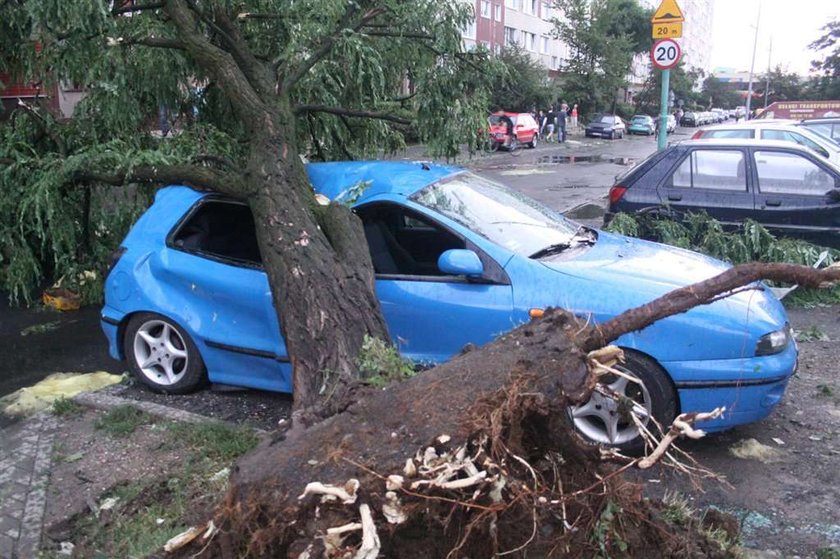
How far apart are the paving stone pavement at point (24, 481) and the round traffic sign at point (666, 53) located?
30.1ft

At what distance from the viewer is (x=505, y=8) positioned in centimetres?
5347

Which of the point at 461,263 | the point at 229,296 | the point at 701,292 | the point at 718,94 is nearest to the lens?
the point at 701,292

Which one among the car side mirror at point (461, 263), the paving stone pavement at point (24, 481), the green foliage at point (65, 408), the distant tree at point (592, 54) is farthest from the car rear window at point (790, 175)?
the distant tree at point (592, 54)

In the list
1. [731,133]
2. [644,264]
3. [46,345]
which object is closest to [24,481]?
[46,345]

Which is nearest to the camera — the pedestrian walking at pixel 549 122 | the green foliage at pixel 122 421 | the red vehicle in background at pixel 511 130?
the green foliage at pixel 122 421

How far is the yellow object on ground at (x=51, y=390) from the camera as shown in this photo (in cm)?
512

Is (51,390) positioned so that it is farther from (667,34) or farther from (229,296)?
(667,34)

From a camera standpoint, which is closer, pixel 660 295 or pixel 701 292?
pixel 701 292

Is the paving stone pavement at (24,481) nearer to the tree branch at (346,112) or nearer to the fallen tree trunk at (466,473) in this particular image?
the fallen tree trunk at (466,473)

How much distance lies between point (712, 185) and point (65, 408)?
670cm

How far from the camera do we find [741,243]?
24.5 feet

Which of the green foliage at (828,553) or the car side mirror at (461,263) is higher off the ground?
the car side mirror at (461,263)

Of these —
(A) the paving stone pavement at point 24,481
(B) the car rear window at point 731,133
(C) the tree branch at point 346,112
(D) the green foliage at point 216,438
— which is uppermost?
(C) the tree branch at point 346,112

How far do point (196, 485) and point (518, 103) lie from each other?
42.8 metres
